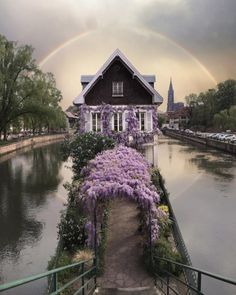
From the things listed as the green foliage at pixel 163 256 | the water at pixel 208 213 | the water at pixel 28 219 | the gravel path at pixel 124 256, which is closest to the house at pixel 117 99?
the water at pixel 208 213

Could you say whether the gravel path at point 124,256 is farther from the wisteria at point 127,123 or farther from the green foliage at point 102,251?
the wisteria at point 127,123

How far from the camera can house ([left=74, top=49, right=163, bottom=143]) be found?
32156 millimetres

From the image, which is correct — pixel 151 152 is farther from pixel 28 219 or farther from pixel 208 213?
pixel 28 219

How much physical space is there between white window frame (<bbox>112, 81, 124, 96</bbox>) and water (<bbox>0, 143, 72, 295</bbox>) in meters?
10.3

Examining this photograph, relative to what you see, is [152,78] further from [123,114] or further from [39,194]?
[39,194]

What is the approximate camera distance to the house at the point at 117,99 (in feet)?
105

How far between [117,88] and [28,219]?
15544 mm

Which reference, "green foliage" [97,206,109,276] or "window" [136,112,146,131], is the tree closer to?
"window" [136,112,146,131]

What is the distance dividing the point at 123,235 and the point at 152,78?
24.5 m

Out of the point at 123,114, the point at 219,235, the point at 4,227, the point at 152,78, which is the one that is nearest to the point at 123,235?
the point at 219,235

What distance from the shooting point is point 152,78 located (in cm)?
3741

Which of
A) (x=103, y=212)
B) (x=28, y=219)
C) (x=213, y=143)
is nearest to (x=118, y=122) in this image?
(x=28, y=219)

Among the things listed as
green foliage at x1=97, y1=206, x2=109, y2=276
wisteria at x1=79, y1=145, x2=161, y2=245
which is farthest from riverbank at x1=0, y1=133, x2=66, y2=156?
wisteria at x1=79, y1=145, x2=161, y2=245

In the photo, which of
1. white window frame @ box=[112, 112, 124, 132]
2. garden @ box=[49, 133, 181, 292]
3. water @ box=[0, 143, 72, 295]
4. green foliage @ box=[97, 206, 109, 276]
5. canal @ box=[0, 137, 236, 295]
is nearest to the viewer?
garden @ box=[49, 133, 181, 292]
